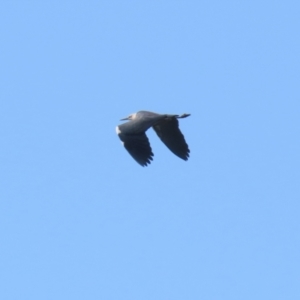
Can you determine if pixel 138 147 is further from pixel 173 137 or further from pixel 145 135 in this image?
pixel 173 137

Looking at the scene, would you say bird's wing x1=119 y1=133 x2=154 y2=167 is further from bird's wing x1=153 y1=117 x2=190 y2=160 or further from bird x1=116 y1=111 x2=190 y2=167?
bird's wing x1=153 y1=117 x2=190 y2=160

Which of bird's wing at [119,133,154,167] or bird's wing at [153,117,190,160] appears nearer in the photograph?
bird's wing at [119,133,154,167]

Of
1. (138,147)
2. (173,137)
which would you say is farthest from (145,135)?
(173,137)

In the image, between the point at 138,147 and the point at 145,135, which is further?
the point at 145,135

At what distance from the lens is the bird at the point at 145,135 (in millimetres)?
42812

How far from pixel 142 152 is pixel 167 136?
→ 260 centimetres

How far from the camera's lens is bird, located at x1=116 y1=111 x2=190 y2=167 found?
42812 mm

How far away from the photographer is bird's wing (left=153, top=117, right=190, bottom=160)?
1770 inches

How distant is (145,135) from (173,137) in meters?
2.11

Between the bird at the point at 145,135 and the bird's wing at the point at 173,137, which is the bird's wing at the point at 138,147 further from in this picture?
the bird's wing at the point at 173,137

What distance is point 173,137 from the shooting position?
45.2 meters

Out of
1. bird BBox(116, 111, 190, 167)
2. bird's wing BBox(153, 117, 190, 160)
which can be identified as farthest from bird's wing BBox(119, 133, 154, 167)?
bird's wing BBox(153, 117, 190, 160)

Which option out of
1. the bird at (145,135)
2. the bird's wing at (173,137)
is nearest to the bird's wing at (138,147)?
the bird at (145,135)

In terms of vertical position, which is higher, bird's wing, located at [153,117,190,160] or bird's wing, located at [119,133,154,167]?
bird's wing, located at [153,117,190,160]
